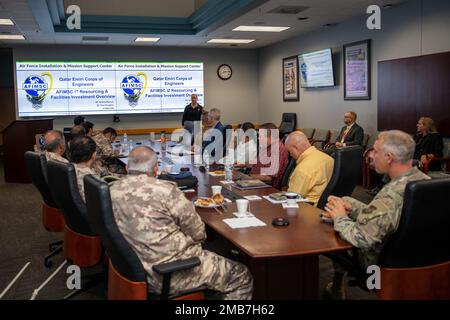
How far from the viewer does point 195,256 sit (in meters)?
2.47

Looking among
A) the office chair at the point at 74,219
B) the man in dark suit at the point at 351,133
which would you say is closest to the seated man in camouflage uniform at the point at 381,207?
the office chair at the point at 74,219

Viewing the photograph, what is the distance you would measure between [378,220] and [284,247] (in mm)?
499

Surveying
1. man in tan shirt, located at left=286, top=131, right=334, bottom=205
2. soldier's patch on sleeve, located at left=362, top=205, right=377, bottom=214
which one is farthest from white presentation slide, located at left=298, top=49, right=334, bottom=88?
soldier's patch on sleeve, located at left=362, top=205, right=377, bottom=214

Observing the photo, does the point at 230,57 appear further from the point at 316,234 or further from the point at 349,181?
the point at 316,234

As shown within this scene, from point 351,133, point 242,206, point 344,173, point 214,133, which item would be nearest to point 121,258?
point 242,206

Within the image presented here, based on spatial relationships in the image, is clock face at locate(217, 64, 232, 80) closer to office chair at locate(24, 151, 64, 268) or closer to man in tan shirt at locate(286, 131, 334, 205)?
office chair at locate(24, 151, 64, 268)

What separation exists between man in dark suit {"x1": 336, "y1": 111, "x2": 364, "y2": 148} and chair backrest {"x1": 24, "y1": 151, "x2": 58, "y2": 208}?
193 inches

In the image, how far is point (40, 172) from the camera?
401cm

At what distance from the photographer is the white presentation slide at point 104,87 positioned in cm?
1057

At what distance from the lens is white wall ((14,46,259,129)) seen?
10.8 meters

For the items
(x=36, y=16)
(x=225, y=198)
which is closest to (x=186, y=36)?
(x=36, y=16)

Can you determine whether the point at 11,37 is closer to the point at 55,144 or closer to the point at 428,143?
the point at 55,144

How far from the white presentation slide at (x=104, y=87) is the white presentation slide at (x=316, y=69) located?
2888mm

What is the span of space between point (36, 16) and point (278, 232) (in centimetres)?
618
